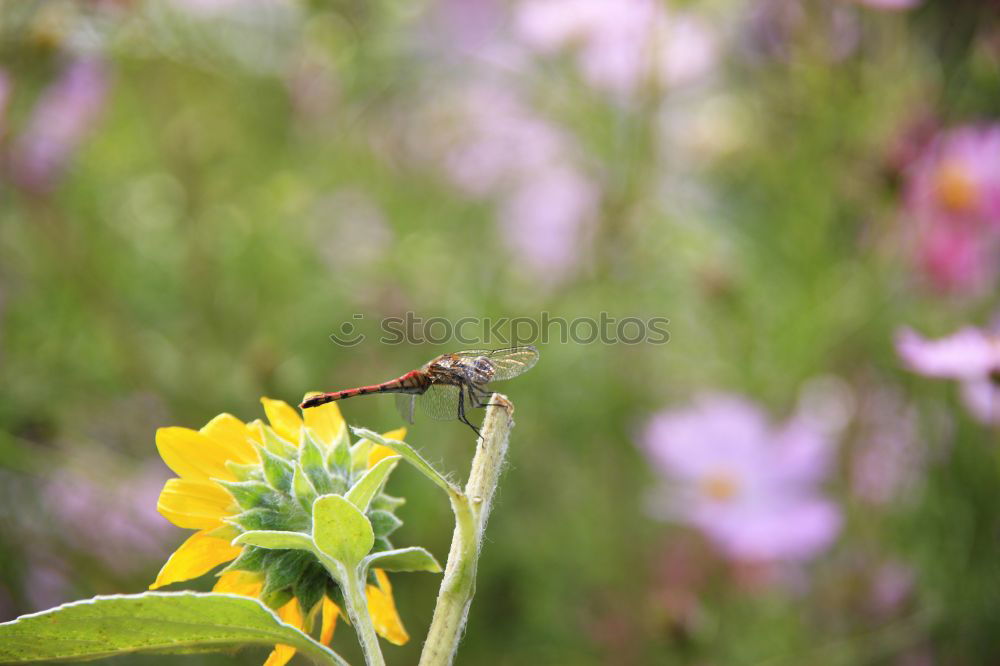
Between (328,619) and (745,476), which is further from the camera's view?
(745,476)

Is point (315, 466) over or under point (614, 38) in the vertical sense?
under

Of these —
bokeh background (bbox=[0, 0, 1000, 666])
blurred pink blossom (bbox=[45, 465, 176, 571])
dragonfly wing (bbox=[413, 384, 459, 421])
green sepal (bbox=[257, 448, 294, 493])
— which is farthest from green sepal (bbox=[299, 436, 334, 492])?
blurred pink blossom (bbox=[45, 465, 176, 571])

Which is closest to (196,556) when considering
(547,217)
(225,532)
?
(225,532)

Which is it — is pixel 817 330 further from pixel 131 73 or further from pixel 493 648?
pixel 131 73

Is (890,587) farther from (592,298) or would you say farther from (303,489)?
(303,489)

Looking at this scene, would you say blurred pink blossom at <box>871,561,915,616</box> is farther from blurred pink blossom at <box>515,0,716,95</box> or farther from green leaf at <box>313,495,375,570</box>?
green leaf at <box>313,495,375,570</box>

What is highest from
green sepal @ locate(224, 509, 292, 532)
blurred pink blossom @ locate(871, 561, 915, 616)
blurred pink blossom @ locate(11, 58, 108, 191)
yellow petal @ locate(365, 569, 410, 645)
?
blurred pink blossom @ locate(11, 58, 108, 191)

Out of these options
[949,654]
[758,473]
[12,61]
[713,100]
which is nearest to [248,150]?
[12,61]
